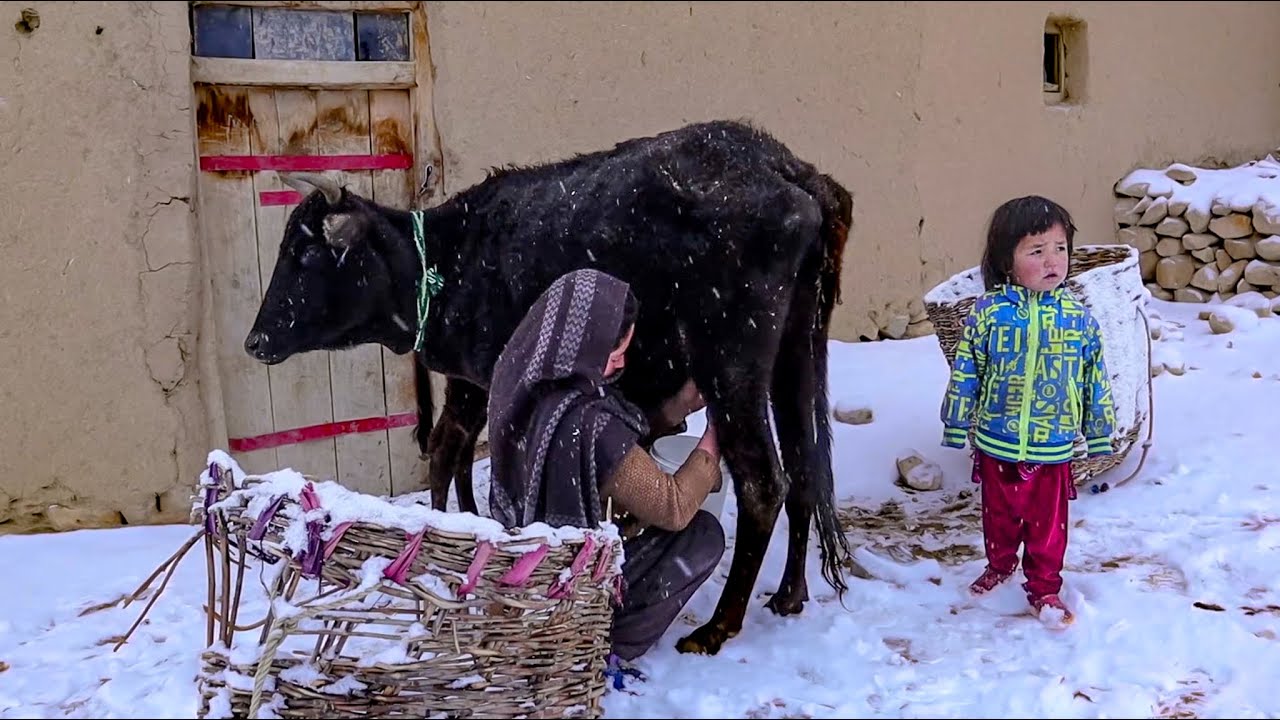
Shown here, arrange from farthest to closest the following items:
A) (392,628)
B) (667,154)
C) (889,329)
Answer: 1. (889,329)
2. (667,154)
3. (392,628)

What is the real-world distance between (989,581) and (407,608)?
2122mm

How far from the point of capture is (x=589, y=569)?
2.48 meters

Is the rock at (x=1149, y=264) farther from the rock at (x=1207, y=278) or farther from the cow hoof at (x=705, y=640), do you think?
the cow hoof at (x=705, y=640)

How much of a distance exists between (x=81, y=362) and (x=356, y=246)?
1363 mm

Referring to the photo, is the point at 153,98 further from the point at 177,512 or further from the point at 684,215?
the point at 684,215

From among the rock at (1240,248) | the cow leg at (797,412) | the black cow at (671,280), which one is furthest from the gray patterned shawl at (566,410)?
the rock at (1240,248)

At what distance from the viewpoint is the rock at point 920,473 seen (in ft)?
16.1

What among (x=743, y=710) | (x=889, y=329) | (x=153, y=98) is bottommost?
(x=743, y=710)

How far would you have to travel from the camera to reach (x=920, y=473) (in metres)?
4.94

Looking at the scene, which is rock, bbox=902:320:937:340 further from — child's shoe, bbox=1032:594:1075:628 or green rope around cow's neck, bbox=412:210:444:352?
green rope around cow's neck, bbox=412:210:444:352

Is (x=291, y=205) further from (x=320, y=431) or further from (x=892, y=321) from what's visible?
(x=892, y=321)

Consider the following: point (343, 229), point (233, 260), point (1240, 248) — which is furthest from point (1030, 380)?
point (1240, 248)

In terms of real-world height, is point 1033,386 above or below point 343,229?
below

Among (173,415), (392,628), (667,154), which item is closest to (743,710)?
(392,628)
